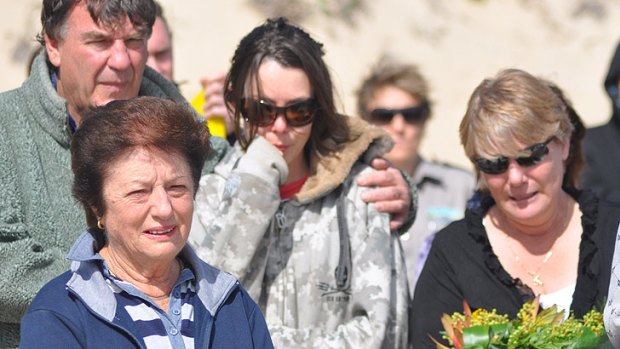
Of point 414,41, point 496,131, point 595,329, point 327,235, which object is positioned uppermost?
point 414,41

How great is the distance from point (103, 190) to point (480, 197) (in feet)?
6.74

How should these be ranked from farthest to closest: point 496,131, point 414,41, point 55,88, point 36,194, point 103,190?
point 414,41 < point 496,131 < point 55,88 < point 36,194 < point 103,190

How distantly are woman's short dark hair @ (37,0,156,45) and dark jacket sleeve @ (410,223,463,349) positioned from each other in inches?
58.6

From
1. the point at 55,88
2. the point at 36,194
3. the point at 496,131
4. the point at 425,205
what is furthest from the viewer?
the point at 425,205

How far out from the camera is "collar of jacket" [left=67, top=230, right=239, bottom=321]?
3570 mm

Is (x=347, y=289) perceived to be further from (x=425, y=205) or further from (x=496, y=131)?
(x=425, y=205)

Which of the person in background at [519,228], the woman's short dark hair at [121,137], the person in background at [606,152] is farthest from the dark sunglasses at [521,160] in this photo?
the person in background at [606,152]

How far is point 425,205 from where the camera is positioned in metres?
7.34

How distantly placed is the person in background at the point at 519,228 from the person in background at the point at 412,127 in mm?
2054

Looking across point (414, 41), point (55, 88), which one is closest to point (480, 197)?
point (55, 88)

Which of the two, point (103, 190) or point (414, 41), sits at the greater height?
point (414, 41)

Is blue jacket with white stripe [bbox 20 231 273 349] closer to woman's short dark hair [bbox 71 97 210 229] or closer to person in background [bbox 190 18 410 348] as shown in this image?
woman's short dark hair [bbox 71 97 210 229]

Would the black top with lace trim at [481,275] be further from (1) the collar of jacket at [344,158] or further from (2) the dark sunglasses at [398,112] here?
(2) the dark sunglasses at [398,112]

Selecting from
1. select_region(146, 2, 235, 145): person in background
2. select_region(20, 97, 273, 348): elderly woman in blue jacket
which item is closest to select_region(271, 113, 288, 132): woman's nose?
select_region(20, 97, 273, 348): elderly woman in blue jacket
